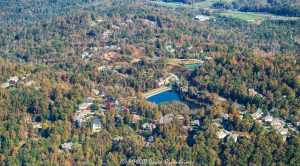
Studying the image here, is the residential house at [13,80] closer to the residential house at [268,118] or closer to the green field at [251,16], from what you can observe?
the residential house at [268,118]

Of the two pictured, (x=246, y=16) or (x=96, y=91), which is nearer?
(x=96, y=91)

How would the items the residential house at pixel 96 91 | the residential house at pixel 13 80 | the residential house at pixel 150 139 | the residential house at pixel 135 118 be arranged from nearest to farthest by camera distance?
the residential house at pixel 150 139 → the residential house at pixel 135 118 → the residential house at pixel 96 91 → the residential house at pixel 13 80

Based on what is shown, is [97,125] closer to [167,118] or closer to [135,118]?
[135,118]

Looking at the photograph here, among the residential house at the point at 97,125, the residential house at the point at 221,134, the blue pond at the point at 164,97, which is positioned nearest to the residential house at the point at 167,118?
the residential house at the point at 221,134

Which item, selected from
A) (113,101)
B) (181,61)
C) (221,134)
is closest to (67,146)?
(113,101)

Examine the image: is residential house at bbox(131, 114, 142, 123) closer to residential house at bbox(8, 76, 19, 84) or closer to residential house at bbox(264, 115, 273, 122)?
residential house at bbox(264, 115, 273, 122)

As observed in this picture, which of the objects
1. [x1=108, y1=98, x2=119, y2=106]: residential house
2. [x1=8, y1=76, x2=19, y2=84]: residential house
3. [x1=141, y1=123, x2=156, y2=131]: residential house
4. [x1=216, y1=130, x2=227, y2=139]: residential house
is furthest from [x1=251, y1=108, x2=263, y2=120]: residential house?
[x1=8, y1=76, x2=19, y2=84]: residential house
